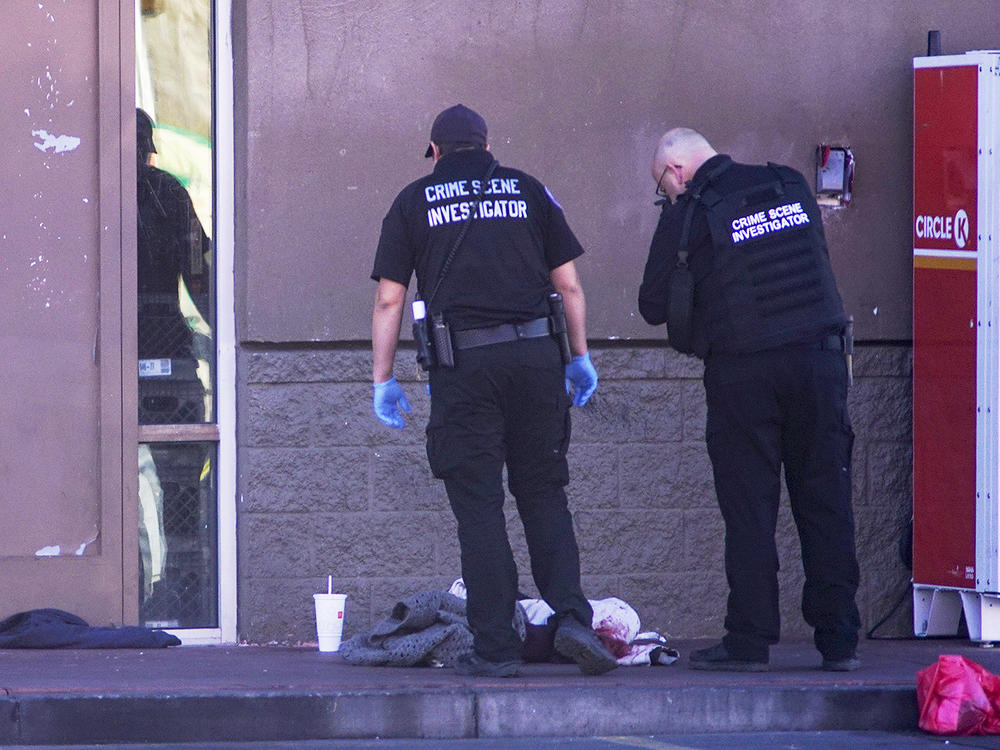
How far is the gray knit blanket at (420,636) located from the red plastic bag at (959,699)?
153 centimetres

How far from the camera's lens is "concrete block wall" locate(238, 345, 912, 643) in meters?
7.03

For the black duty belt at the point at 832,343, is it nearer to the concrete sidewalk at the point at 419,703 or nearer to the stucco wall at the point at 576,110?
the concrete sidewalk at the point at 419,703

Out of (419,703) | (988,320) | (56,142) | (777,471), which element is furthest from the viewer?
(56,142)

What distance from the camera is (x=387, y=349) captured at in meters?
5.89

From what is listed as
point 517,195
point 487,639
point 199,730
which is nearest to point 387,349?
point 517,195

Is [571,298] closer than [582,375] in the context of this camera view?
Yes

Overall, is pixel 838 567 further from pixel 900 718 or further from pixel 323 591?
pixel 323 591

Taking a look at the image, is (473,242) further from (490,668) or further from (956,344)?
(956,344)

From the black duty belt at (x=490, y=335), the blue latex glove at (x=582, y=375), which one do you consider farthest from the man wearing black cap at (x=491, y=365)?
the blue latex glove at (x=582, y=375)

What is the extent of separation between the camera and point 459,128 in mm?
5895

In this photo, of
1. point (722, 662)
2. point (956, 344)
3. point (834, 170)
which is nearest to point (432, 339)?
point (722, 662)

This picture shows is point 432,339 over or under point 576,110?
under

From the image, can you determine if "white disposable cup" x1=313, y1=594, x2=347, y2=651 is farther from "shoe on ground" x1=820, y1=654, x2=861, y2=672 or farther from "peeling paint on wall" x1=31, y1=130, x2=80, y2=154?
"peeling paint on wall" x1=31, y1=130, x2=80, y2=154

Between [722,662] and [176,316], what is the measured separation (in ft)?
9.29
